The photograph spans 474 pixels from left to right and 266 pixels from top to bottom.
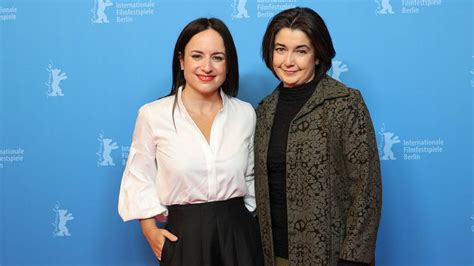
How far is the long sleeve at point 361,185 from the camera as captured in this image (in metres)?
1.34

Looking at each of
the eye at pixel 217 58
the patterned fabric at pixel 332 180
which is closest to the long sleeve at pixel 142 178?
the eye at pixel 217 58

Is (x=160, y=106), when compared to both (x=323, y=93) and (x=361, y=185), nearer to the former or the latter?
(x=323, y=93)

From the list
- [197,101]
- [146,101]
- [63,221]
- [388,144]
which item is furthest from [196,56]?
[63,221]

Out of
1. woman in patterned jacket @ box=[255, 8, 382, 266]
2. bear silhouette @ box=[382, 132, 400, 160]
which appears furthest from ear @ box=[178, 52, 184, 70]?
bear silhouette @ box=[382, 132, 400, 160]

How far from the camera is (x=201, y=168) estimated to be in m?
1.51

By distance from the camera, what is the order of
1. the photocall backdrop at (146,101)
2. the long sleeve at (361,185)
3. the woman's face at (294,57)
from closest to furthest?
the long sleeve at (361,185)
the woman's face at (294,57)
the photocall backdrop at (146,101)

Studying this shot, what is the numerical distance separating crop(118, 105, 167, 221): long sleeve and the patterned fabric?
451 mm

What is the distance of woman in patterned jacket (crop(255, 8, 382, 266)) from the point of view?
1.35 m

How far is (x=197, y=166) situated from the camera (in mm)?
1505

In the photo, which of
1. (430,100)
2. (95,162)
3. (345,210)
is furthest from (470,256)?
(95,162)

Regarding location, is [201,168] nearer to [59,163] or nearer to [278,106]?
[278,106]

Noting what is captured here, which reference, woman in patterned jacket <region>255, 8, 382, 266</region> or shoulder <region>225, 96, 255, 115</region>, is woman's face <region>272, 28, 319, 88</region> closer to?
woman in patterned jacket <region>255, 8, 382, 266</region>

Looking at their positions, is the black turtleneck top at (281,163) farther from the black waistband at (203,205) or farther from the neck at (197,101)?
the neck at (197,101)

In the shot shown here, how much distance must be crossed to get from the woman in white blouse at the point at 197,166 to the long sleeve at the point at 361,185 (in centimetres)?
35
